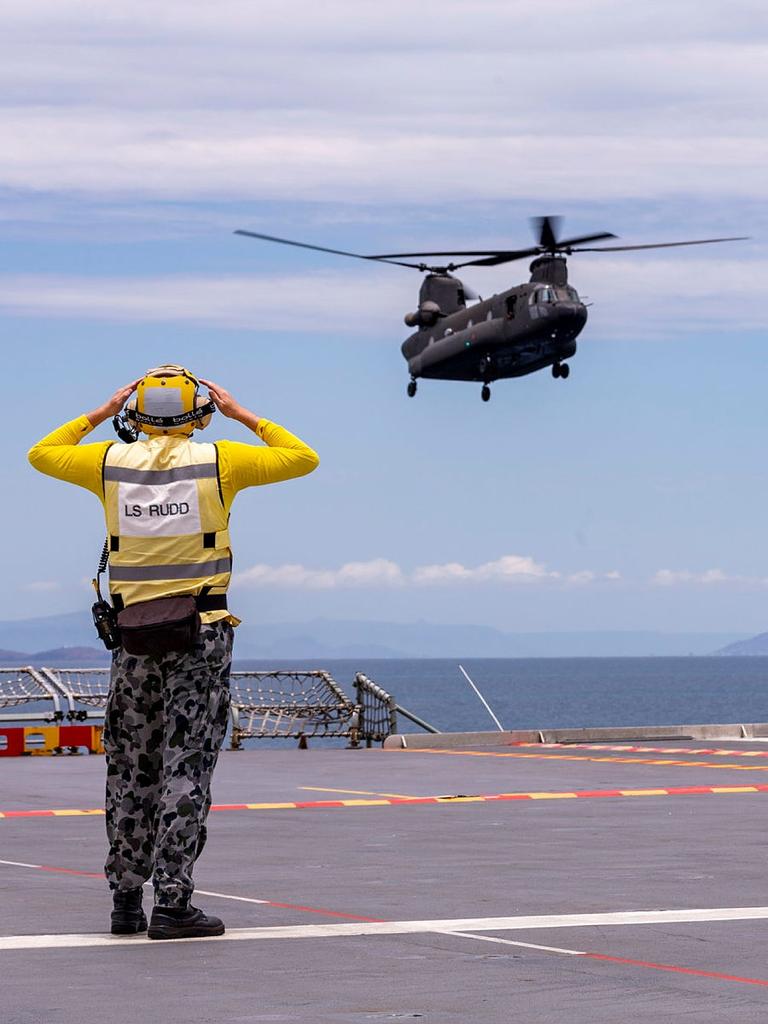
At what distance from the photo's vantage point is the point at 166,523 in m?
9.09

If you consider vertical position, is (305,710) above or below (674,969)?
above

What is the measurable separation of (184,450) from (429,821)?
7.97 meters

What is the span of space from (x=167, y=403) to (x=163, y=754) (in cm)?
162

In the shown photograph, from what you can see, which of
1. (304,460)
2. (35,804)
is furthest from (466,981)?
(35,804)

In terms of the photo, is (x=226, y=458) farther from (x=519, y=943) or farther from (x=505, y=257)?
(x=505, y=257)

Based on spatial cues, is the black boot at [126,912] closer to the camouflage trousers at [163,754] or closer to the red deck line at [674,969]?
the camouflage trousers at [163,754]

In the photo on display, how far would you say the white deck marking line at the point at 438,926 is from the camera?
865 centimetres

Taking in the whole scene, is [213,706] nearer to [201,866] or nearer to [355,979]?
[355,979]

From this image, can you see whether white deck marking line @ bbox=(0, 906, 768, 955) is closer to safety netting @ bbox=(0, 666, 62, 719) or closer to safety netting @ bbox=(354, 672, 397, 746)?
safety netting @ bbox=(354, 672, 397, 746)

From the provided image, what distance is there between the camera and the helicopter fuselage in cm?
5691

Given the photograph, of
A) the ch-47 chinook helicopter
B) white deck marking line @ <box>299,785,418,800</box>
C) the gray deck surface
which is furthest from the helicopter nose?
the gray deck surface

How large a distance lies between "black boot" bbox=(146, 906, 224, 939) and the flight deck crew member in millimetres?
59

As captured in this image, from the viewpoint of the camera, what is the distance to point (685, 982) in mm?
7379

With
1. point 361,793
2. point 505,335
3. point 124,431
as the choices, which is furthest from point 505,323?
point 124,431
